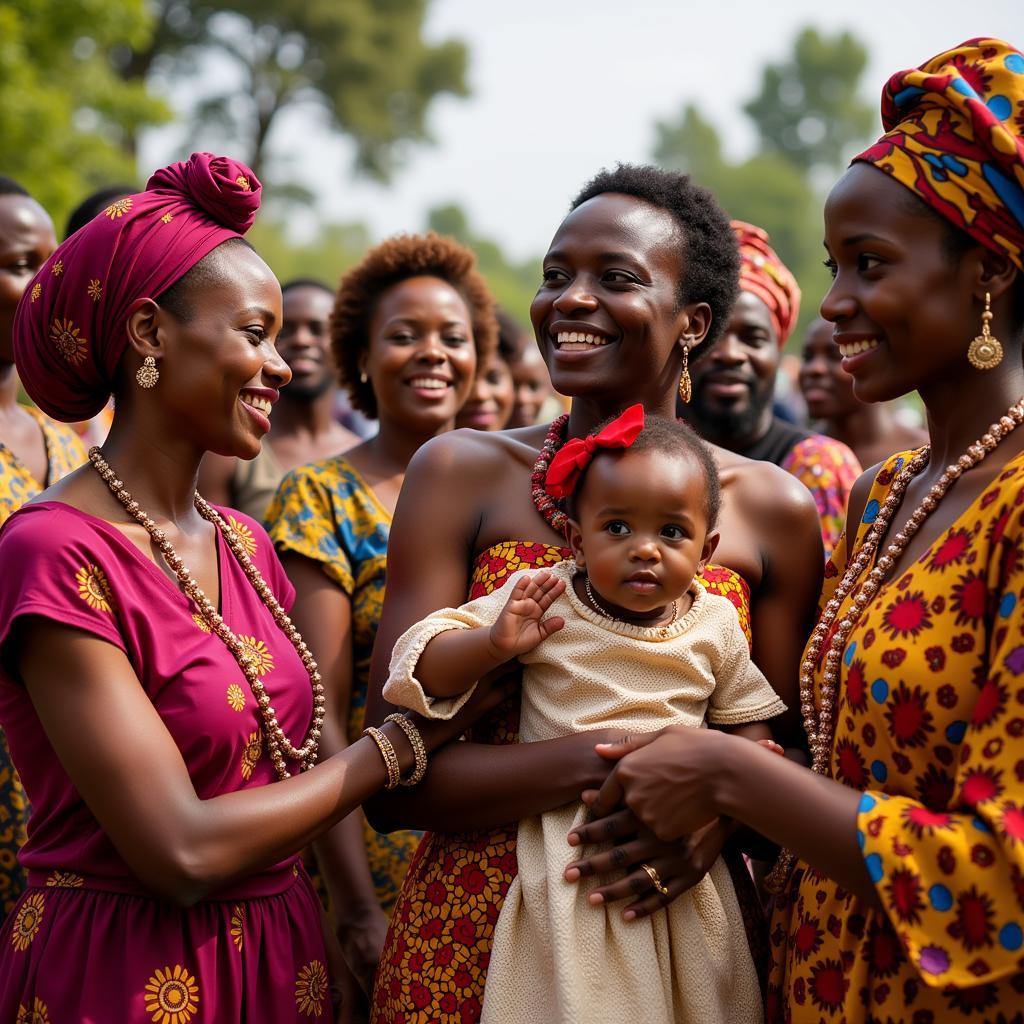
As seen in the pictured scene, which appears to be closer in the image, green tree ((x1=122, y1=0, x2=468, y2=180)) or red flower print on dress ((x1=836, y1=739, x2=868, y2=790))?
red flower print on dress ((x1=836, y1=739, x2=868, y2=790))

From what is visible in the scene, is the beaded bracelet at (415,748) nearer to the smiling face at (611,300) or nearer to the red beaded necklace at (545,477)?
the red beaded necklace at (545,477)

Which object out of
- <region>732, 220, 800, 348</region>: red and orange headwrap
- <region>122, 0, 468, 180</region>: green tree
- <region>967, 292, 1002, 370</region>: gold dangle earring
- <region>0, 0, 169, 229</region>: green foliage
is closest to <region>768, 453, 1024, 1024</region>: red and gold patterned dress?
<region>967, 292, 1002, 370</region>: gold dangle earring

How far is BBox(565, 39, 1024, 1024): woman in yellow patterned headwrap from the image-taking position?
7.70ft

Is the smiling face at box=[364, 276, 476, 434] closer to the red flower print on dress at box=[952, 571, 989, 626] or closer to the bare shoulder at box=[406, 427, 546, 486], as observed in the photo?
the bare shoulder at box=[406, 427, 546, 486]

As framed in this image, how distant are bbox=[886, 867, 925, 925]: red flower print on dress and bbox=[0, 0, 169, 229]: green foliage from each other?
15333mm

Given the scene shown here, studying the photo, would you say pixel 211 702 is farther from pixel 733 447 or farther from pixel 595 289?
pixel 733 447

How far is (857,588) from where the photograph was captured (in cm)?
298

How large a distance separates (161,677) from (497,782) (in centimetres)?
78

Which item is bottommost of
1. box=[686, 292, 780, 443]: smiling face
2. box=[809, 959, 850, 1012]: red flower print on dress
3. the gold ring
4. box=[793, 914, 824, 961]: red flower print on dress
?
box=[809, 959, 850, 1012]: red flower print on dress

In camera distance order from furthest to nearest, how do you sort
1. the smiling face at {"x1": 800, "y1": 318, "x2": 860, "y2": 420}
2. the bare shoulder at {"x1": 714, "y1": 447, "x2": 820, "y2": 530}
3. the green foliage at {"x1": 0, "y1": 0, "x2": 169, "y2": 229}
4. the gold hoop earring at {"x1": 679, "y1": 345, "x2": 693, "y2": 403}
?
1. the green foliage at {"x1": 0, "y1": 0, "x2": 169, "y2": 229}
2. the smiling face at {"x1": 800, "y1": 318, "x2": 860, "y2": 420}
3. the gold hoop earring at {"x1": 679, "y1": 345, "x2": 693, "y2": 403}
4. the bare shoulder at {"x1": 714, "y1": 447, "x2": 820, "y2": 530}

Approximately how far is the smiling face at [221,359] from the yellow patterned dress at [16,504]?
92 centimetres

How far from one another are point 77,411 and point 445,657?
1166mm

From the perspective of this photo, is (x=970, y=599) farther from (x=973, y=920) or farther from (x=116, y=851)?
(x=116, y=851)

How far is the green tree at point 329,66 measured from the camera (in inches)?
1320
